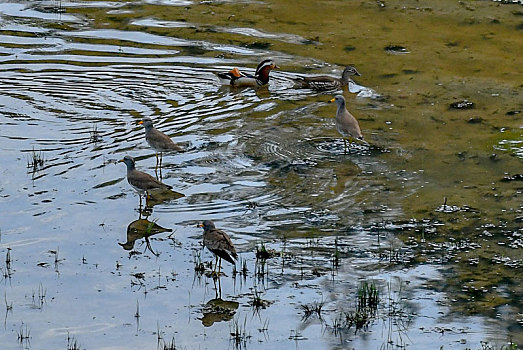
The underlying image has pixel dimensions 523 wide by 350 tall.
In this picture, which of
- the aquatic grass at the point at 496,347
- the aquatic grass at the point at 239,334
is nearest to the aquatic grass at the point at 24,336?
the aquatic grass at the point at 239,334

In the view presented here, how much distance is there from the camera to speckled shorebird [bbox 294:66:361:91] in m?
17.7

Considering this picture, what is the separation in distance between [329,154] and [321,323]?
17.8 feet

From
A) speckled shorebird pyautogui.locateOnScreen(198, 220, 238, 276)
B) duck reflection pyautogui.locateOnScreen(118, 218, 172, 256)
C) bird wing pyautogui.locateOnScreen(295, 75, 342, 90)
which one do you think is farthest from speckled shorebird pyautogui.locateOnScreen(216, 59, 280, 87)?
speckled shorebird pyautogui.locateOnScreen(198, 220, 238, 276)

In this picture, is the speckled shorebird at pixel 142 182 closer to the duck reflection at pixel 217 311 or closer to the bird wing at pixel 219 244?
the bird wing at pixel 219 244

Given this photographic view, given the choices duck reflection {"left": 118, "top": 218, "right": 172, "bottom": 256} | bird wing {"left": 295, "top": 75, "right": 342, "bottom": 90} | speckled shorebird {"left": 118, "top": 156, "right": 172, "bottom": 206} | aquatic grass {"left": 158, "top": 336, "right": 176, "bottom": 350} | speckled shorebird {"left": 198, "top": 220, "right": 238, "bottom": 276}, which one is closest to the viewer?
aquatic grass {"left": 158, "top": 336, "right": 176, "bottom": 350}

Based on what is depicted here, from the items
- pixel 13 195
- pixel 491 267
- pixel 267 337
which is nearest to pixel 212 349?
pixel 267 337

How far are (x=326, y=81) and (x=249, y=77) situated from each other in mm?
1433

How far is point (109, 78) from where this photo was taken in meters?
18.2

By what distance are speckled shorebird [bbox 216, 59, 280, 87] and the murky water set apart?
227mm

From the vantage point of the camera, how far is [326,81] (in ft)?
58.0

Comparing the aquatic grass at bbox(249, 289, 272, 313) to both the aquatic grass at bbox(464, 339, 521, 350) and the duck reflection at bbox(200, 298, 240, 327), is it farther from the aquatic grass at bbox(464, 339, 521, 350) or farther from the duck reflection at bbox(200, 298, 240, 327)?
the aquatic grass at bbox(464, 339, 521, 350)

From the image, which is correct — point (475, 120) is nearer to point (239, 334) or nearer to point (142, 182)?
point (142, 182)

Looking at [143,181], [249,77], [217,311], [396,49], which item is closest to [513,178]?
[143,181]

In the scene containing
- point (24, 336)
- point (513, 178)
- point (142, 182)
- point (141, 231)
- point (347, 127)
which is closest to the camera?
point (24, 336)
